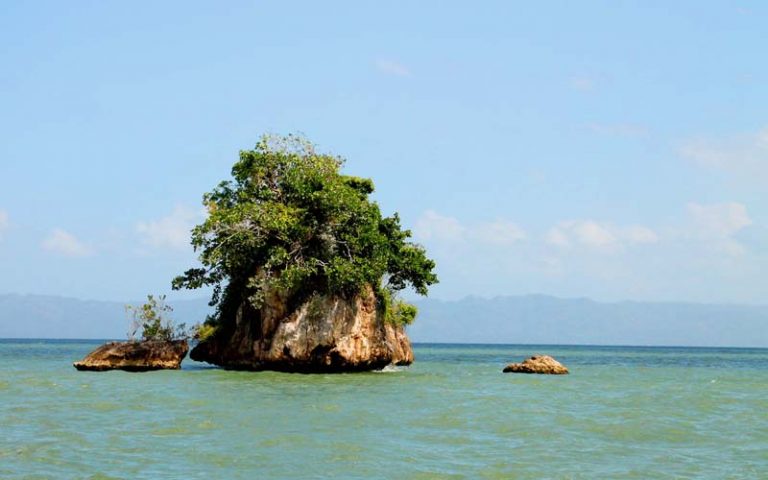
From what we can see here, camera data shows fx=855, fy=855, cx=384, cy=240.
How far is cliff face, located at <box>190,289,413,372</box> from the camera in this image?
39250 mm

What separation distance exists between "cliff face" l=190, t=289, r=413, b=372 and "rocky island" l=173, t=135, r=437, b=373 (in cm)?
5

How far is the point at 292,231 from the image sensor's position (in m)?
39.6

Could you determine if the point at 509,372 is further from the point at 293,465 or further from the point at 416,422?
the point at 293,465

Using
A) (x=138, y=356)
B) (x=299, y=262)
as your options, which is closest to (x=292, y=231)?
(x=299, y=262)

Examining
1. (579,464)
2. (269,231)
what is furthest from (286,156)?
(579,464)

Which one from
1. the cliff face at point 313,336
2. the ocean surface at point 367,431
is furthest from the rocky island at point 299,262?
the ocean surface at point 367,431

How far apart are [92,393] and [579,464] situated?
18.0 m

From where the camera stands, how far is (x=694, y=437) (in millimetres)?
21016

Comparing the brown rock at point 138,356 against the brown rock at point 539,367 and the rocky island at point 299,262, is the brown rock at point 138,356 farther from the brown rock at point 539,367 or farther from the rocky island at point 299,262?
the brown rock at point 539,367

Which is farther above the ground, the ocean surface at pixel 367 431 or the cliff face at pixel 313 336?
the cliff face at pixel 313 336

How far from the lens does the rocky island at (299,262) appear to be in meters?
39.2

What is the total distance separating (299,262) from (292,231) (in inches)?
60.1

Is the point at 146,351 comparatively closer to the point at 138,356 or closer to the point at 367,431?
the point at 138,356

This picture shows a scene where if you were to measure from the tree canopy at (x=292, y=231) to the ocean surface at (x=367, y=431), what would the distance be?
6.21m
